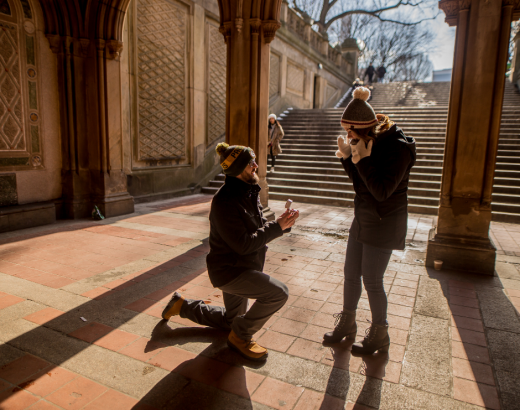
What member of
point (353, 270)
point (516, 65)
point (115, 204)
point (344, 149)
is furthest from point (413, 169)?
point (516, 65)

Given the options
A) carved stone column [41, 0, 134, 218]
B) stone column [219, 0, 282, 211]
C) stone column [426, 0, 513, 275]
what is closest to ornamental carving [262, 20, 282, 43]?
stone column [219, 0, 282, 211]

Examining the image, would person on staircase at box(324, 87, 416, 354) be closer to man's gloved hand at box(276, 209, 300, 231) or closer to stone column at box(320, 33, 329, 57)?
man's gloved hand at box(276, 209, 300, 231)

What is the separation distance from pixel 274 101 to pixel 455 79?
12.4 m

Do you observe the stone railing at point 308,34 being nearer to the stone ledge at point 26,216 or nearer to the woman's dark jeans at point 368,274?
the stone ledge at point 26,216

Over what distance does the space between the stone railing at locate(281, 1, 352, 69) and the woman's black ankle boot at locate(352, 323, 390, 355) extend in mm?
16191

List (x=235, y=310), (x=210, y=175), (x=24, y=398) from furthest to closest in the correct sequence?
(x=210, y=175), (x=235, y=310), (x=24, y=398)

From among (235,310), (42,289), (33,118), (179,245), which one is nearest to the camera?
(235,310)

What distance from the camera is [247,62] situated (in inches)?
274

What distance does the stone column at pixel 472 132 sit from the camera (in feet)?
15.7

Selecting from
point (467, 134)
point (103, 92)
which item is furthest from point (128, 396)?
point (103, 92)

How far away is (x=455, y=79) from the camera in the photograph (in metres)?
5.00

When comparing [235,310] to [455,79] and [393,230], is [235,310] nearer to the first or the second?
[393,230]

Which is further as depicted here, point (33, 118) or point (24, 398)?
point (33, 118)

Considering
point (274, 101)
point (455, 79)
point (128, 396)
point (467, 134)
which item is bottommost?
point (128, 396)
